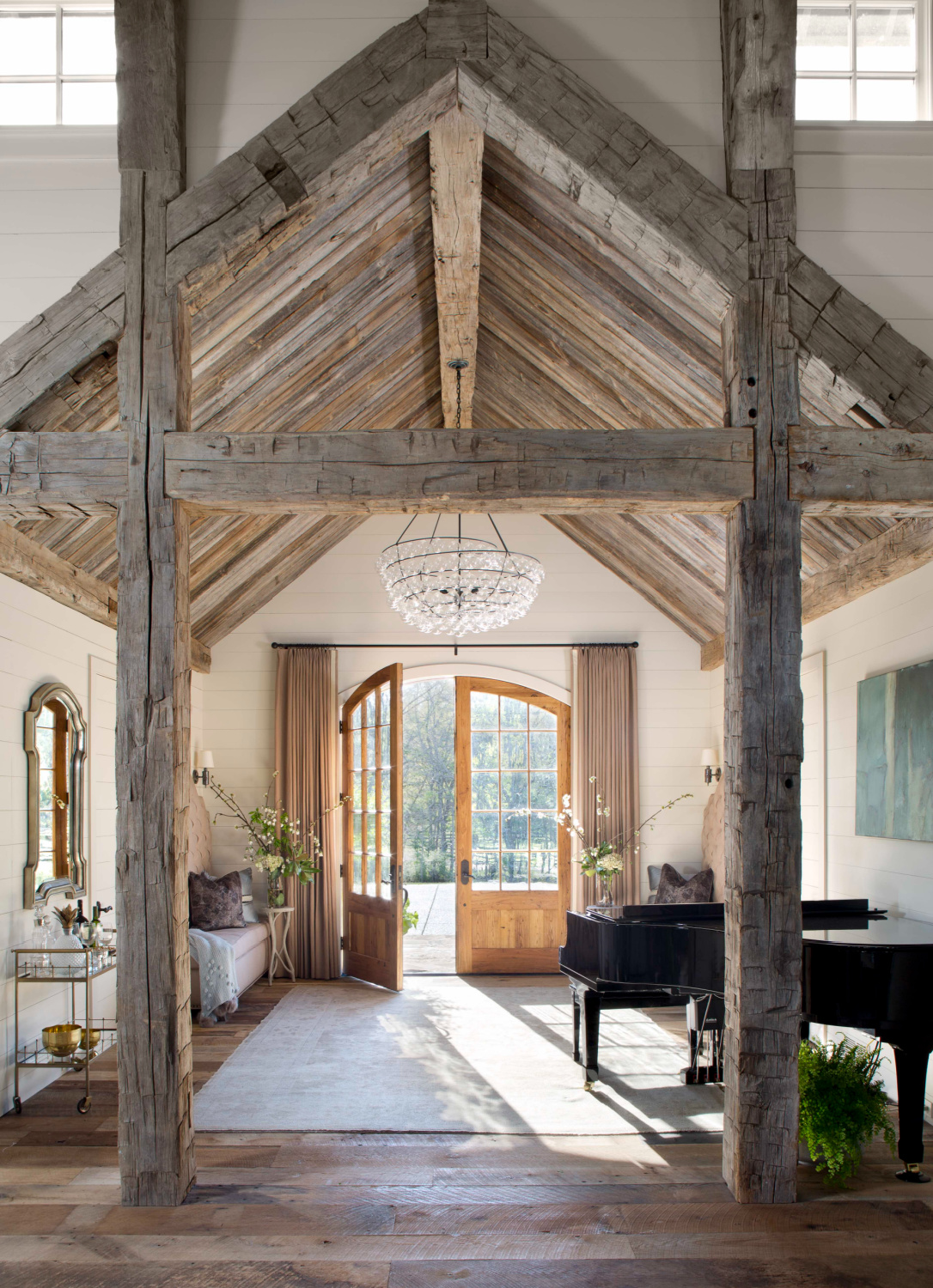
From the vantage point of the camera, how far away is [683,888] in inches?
311

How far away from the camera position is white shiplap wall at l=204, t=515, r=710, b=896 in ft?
28.7

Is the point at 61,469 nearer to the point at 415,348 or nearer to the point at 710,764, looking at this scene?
the point at 415,348

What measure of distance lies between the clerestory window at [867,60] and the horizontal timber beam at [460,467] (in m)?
1.88

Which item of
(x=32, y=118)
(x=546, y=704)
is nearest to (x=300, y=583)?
(x=546, y=704)

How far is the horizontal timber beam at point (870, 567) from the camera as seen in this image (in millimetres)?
4828

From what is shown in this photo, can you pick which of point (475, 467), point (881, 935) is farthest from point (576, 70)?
point (881, 935)

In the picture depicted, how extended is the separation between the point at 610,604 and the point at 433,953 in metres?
3.81

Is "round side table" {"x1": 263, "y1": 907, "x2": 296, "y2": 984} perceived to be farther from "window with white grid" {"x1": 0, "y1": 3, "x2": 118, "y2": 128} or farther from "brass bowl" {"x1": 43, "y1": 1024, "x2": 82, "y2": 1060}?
"window with white grid" {"x1": 0, "y1": 3, "x2": 118, "y2": 128}

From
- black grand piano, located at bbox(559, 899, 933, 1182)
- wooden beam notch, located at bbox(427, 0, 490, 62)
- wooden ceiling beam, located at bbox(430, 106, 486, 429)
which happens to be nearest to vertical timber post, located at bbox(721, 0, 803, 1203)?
black grand piano, located at bbox(559, 899, 933, 1182)

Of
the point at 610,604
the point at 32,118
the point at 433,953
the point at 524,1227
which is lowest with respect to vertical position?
the point at 433,953

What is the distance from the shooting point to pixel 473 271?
17.9 ft

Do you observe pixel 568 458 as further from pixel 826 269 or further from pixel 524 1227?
pixel 524 1227

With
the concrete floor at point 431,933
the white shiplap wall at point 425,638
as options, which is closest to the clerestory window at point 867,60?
the white shiplap wall at point 425,638

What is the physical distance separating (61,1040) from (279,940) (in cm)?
354
